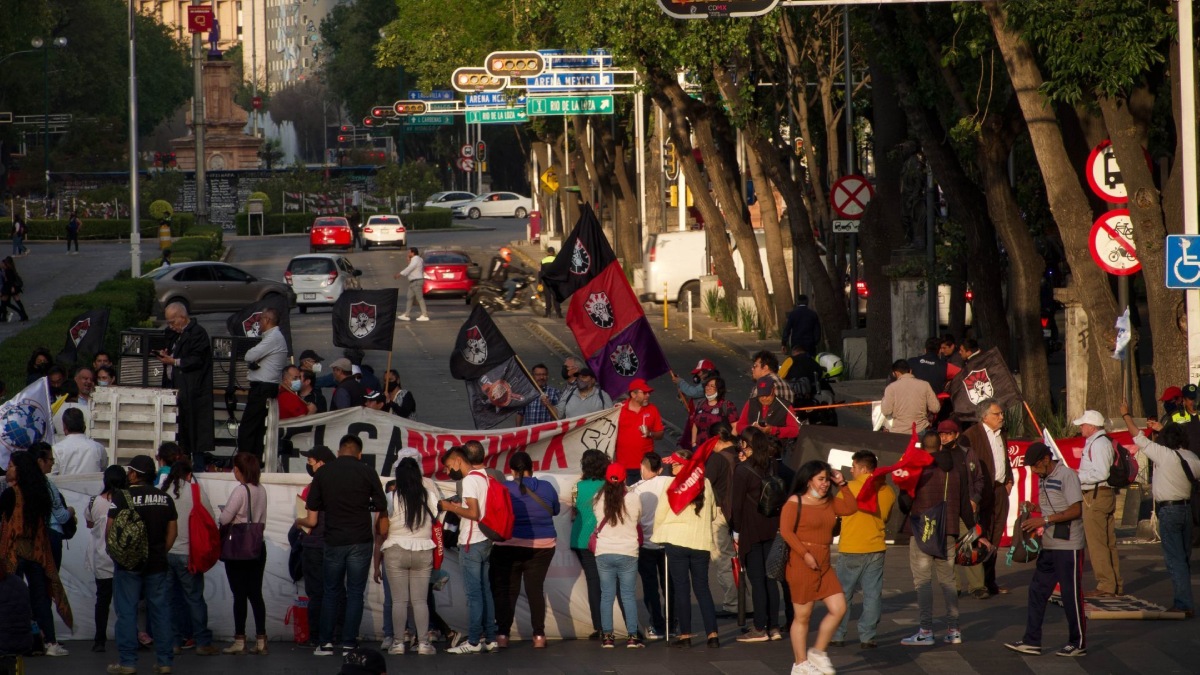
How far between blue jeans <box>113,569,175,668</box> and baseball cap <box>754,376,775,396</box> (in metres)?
6.50

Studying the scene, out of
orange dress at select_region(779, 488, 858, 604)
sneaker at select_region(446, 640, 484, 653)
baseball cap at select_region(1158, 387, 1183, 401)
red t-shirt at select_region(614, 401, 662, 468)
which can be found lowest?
sneaker at select_region(446, 640, 484, 653)

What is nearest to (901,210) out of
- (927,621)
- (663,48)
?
(663,48)

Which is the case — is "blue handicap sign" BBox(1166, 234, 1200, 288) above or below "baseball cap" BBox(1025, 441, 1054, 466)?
above

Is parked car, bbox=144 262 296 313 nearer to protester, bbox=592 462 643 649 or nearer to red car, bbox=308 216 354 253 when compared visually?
red car, bbox=308 216 354 253

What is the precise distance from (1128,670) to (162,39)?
12174 centimetres

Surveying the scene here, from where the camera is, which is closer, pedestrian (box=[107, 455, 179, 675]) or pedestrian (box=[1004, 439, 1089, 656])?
pedestrian (box=[107, 455, 179, 675])

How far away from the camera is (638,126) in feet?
152

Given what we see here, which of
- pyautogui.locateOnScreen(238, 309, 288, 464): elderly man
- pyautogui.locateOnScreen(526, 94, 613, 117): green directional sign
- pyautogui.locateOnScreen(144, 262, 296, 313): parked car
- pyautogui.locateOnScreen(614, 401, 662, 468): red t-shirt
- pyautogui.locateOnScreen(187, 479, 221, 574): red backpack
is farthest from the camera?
pyautogui.locateOnScreen(144, 262, 296, 313): parked car

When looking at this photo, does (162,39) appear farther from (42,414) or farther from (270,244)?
(42,414)

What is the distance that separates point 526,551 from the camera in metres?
12.5

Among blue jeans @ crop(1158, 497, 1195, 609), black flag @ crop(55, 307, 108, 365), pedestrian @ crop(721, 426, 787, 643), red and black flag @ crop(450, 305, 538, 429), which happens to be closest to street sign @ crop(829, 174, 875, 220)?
red and black flag @ crop(450, 305, 538, 429)

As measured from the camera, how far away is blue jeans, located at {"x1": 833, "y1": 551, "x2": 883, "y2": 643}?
12148mm

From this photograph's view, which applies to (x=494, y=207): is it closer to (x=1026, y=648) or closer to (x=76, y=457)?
(x=76, y=457)

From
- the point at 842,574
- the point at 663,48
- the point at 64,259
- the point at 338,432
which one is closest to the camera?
the point at 842,574
